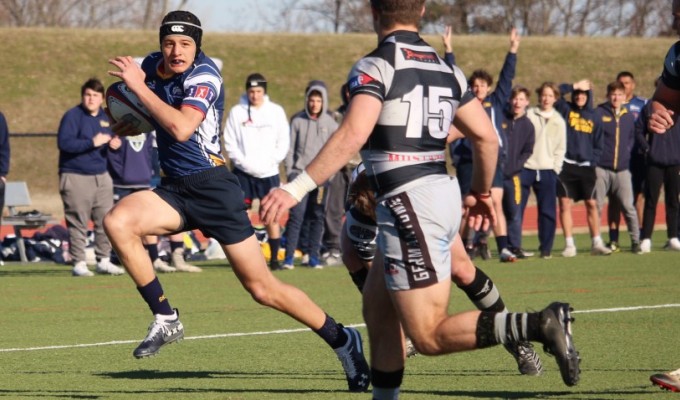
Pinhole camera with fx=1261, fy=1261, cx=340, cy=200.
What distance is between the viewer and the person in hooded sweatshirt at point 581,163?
1745cm

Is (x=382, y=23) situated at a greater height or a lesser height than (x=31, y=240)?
greater

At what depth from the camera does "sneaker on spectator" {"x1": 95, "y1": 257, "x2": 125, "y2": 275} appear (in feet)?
52.2

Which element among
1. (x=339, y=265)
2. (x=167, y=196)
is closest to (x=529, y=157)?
(x=339, y=265)

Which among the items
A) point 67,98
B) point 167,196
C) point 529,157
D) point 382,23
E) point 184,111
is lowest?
point 67,98

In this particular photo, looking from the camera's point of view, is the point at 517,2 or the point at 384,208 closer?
the point at 384,208

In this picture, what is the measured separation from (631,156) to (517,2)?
134 feet

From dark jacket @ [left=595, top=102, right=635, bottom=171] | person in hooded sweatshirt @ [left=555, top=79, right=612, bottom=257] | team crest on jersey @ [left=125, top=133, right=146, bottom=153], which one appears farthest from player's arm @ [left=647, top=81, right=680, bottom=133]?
dark jacket @ [left=595, top=102, right=635, bottom=171]

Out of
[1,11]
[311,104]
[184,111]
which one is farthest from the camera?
[1,11]

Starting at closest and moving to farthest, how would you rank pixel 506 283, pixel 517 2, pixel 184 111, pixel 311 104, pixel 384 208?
pixel 384 208, pixel 184 111, pixel 506 283, pixel 311 104, pixel 517 2

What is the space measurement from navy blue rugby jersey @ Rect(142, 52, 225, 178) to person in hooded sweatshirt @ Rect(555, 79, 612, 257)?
Result: 10.2 metres

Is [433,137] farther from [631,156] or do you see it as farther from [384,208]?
[631,156]

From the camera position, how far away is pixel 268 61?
43.9 m

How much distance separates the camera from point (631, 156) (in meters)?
19.5

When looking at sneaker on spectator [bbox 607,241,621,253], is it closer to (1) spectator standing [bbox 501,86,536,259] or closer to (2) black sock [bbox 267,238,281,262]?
(1) spectator standing [bbox 501,86,536,259]
